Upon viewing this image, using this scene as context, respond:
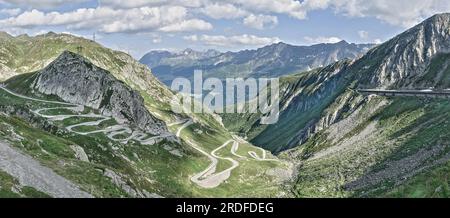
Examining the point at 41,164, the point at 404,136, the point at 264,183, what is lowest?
the point at 264,183

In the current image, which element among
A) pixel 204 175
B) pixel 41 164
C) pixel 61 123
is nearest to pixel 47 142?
pixel 41 164

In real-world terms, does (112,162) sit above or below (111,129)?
below

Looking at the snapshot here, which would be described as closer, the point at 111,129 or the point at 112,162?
the point at 112,162

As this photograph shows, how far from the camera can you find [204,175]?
183m

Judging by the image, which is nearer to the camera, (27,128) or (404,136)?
(27,128)

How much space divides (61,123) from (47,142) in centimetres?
7853

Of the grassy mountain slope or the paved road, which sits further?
the paved road

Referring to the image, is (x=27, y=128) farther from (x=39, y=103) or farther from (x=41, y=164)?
(x=39, y=103)

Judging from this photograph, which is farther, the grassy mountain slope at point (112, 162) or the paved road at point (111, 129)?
the paved road at point (111, 129)
